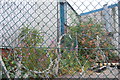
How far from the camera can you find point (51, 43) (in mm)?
2695

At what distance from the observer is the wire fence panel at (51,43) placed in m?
1.88

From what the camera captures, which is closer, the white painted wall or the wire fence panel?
the white painted wall

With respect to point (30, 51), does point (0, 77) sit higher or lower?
lower

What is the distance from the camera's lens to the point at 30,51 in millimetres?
2191

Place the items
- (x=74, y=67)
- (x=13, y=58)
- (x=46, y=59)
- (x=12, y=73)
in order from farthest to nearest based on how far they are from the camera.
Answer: (x=74, y=67)
(x=46, y=59)
(x=13, y=58)
(x=12, y=73)

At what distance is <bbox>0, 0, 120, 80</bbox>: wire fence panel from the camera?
6.17 feet

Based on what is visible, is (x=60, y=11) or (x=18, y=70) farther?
(x=60, y=11)

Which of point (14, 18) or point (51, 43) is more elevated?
point (14, 18)

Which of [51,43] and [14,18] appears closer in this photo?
[14,18]

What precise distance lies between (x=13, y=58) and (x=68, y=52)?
3.41 ft

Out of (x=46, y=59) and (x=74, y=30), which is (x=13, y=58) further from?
(x=74, y=30)

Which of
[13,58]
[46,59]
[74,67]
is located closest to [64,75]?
[74,67]

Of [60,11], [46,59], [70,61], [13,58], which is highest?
[60,11]

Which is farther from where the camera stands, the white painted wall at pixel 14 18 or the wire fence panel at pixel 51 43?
the wire fence panel at pixel 51 43
